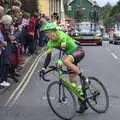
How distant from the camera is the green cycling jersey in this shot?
34.9ft

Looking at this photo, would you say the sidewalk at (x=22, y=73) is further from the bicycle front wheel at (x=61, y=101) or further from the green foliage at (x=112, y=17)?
the green foliage at (x=112, y=17)

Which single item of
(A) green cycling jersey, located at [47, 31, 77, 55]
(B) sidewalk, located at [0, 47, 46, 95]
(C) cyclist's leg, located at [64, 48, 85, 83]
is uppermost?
(A) green cycling jersey, located at [47, 31, 77, 55]

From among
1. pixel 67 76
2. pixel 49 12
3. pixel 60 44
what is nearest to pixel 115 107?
pixel 67 76

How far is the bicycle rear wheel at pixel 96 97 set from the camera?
11094 mm

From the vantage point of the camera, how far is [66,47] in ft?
35.7

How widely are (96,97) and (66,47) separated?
1087mm

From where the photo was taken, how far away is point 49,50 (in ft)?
34.9

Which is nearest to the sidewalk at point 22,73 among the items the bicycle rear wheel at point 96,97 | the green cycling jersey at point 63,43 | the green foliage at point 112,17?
the bicycle rear wheel at point 96,97

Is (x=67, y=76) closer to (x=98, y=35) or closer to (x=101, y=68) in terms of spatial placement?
(x=101, y=68)

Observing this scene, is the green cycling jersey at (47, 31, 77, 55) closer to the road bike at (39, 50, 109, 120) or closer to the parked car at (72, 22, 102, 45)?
the road bike at (39, 50, 109, 120)

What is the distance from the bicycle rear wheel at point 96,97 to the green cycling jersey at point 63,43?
2.21 feet

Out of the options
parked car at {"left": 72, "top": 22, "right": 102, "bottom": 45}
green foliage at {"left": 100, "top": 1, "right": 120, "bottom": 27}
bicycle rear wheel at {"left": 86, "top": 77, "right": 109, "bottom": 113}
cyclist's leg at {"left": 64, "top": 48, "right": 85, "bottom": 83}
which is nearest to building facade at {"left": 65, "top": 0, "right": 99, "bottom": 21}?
green foliage at {"left": 100, "top": 1, "right": 120, "bottom": 27}

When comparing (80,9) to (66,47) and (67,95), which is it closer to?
(66,47)

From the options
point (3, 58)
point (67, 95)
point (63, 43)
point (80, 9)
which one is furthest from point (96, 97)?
point (80, 9)
